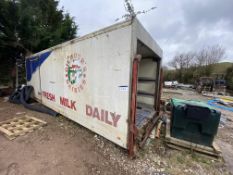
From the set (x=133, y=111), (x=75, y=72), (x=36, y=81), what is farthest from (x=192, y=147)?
(x=36, y=81)

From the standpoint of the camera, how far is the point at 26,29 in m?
5.68

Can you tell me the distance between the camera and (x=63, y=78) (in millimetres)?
3252

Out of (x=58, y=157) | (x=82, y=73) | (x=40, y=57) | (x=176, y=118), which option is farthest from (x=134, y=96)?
(x=40, y=57)

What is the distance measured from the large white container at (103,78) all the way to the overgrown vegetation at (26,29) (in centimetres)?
331

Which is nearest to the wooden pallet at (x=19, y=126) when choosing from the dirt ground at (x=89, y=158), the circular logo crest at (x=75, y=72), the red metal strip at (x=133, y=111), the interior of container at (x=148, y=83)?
the dirt ground at (x=89, y=158)

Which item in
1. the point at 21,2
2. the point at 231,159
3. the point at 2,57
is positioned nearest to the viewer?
the point at 231,159

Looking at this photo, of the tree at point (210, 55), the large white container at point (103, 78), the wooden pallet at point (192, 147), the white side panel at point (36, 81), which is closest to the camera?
the large white container at point (103, 78)

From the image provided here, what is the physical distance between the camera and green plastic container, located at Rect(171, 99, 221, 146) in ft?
6.75

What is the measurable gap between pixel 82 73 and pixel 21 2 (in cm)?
585

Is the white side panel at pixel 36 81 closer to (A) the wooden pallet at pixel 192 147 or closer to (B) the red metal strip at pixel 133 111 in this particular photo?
(B) the red metal strip at pixel 133 111

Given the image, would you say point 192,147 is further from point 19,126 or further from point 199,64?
point 199,64

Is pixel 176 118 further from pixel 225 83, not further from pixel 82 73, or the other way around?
pixel 225 83

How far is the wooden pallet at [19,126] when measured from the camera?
2.57m

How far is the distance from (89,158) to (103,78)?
1410 mm
